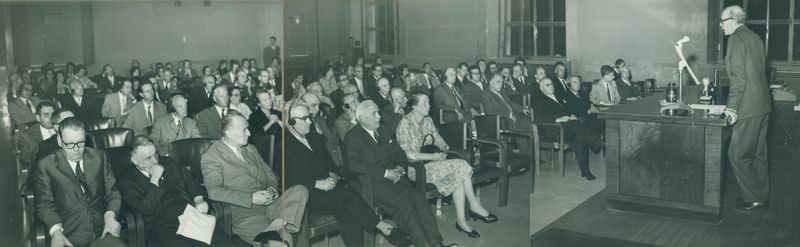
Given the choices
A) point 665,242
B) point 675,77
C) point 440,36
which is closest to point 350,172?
point 440,36

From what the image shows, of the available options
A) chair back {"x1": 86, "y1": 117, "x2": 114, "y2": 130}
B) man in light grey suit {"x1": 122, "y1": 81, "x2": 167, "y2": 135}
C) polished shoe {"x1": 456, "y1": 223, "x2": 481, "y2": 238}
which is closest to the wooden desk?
polished shoe {"x1": 456, "y1": 223, "x2": 481, "y2": 238}

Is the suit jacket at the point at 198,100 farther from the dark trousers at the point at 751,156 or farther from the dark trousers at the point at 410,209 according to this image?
the dark trousers at the point at 751,156

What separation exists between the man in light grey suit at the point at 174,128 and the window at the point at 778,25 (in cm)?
750

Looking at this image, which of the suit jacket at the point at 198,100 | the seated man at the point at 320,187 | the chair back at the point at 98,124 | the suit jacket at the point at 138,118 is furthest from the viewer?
the suit jacket at the point at 198,100

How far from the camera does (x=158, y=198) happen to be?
3281 mm

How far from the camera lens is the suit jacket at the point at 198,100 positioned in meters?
7.57

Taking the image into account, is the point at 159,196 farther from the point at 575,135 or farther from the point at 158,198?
the point at 575,135

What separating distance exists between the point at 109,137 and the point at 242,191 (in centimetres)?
161

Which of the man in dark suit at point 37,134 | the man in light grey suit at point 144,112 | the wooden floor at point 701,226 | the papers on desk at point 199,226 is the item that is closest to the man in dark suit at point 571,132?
the wooden floor at point 701,226

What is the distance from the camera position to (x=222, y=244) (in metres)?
3.17

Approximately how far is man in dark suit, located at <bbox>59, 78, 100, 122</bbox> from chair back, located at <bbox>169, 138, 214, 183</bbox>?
3.86 m

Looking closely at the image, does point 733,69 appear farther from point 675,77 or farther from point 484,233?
point 675,77

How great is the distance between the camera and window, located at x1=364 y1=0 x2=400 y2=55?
9.25 feet

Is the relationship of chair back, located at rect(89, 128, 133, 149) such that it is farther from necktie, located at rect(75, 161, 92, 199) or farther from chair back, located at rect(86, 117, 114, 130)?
necktie, located at rect(75, 161, 92, 199)
